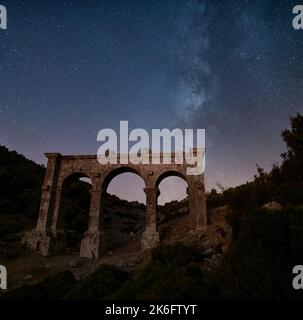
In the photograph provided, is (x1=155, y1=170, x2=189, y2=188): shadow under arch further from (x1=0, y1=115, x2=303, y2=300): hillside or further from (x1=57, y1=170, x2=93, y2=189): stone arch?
(x1=57, y1=170, x2=93, y2=189): stone arch

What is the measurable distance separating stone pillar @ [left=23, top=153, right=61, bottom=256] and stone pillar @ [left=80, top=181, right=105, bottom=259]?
2583 mm

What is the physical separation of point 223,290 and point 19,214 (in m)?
26.9

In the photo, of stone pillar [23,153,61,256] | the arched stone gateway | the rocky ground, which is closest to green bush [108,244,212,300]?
the rocky ground

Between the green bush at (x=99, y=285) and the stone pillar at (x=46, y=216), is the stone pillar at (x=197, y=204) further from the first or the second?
the stone pillar at (x=46, y=216)

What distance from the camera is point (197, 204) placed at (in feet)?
67.8

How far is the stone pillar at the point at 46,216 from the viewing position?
20219 millimetres

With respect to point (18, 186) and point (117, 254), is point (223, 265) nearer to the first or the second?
point (117, 254)

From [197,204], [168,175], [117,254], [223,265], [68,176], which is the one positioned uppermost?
[168,175]

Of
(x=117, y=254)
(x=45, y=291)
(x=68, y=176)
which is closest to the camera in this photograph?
(x=45, y=291)

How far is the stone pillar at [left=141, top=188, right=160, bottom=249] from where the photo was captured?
19734 mm

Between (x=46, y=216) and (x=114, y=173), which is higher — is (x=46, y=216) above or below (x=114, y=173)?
below

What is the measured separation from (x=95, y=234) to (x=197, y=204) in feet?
24.9

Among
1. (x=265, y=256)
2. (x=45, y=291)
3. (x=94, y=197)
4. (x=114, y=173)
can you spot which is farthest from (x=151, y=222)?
(x=265, y=256)

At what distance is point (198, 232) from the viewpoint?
62.4 feet
